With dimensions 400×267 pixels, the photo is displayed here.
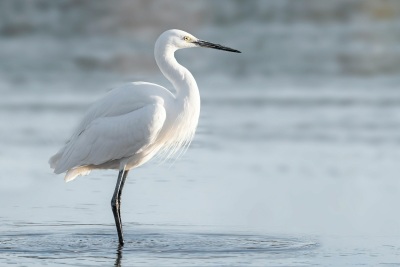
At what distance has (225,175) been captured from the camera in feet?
31.6

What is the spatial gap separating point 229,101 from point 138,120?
6827mm

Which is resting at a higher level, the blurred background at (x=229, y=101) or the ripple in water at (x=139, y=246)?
the blurred background at (x=229, y=101)

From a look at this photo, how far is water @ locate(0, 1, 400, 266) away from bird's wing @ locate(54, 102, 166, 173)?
0.49 meters

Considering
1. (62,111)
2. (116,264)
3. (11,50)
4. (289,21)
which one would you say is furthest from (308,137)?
(289,21)

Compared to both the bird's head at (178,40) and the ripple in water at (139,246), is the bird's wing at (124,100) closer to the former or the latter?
the bird's head at (178,40)

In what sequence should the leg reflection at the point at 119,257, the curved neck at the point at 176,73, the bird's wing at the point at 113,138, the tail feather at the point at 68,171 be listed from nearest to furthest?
the leg reflection at the point at 119,257 < the bird's wing at the point at 113,138 < the curved neck at the point at 176,73 < the tail feather at the point at 68,171

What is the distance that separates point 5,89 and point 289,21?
302 inches

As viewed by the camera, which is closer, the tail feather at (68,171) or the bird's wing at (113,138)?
the bird's wing at (113,138)

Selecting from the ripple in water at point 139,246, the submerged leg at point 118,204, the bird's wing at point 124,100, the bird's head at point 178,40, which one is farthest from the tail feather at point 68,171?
the bird's head at point 178,40

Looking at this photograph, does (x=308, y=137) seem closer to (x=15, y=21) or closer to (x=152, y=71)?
(x=152, y=71)

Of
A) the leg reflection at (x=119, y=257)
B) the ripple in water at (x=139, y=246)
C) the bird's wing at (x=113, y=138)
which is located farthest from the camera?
the bird's wing at (x=113, y=138)

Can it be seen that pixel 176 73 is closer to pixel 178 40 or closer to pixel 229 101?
pixel 178 40

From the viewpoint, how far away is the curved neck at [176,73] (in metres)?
7.87

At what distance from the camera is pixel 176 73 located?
311 inches
